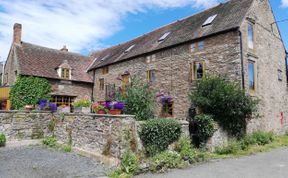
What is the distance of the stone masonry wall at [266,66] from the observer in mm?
13609

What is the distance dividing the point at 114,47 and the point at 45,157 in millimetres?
18088

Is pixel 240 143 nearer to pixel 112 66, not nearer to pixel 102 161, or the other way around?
pixel 102 161

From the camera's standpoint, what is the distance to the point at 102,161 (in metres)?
8.43

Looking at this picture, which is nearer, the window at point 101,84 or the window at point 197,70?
the window at point 197,70

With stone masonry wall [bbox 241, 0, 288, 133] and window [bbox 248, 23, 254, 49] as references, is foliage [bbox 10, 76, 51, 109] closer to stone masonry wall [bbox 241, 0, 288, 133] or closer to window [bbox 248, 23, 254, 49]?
stone masonry wall [bbox 241, 0, 288, 133]

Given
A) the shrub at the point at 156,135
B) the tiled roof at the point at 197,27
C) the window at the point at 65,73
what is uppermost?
the tiled roof at the point at 197,27

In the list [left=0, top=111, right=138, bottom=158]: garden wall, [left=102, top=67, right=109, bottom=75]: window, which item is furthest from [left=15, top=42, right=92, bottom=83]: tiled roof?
[left=0, top=111, right=138, bottom=158]: garden wall

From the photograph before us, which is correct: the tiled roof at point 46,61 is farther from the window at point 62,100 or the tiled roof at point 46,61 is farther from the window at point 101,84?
the window at point 62,100

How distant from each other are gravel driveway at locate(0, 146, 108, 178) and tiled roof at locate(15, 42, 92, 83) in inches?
406

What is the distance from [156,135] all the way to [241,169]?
10.2 ft

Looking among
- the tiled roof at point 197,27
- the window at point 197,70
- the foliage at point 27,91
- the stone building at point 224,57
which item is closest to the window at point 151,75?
the stone building at point 224,57

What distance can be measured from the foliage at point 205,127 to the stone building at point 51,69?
13717 millimetres

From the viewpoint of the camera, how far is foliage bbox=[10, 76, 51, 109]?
17.7 metres

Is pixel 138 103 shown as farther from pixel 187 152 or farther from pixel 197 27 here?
pixel 197 27
